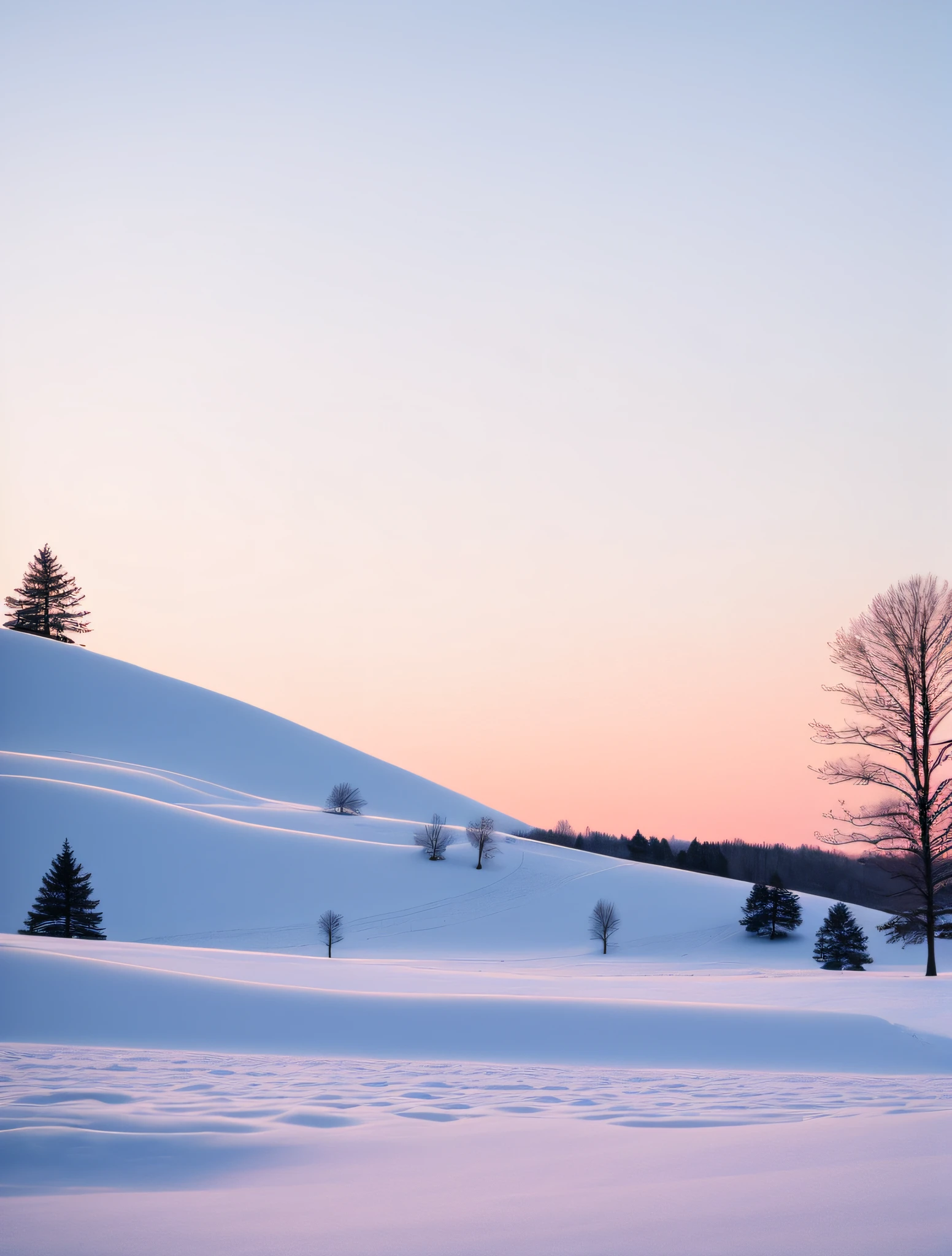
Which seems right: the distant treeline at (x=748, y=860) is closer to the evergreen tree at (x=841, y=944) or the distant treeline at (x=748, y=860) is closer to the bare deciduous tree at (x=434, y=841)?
the bare deciduous tree at (x=434, y=841)

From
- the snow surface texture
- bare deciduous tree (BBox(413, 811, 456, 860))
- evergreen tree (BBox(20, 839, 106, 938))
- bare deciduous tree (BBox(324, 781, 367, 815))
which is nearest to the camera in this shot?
the snow surface texture

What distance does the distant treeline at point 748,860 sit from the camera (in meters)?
71.1

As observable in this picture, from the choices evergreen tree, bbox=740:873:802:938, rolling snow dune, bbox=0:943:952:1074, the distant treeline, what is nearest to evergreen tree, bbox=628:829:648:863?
the distant treeline

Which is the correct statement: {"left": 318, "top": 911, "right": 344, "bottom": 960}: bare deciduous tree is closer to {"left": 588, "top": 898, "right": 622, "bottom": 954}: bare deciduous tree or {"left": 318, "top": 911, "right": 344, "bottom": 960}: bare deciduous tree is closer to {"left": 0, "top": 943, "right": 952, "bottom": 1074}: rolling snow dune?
{"left": 588, "top": 898, "right": 622, "bottom": 954}: bare deciduous tree

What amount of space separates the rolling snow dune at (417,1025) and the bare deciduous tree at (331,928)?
2189 cm

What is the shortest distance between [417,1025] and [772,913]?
118ft

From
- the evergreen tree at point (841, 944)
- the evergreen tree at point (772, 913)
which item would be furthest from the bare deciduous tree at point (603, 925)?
the evergreen tree at point (841, 944)

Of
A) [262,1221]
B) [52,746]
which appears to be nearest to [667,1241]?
[262,1221]

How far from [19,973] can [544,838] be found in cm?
6074

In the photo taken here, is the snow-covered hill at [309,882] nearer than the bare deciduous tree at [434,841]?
Yes

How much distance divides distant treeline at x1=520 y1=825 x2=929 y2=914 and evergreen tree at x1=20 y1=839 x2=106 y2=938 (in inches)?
1613

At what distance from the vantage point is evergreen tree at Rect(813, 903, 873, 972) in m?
36.0

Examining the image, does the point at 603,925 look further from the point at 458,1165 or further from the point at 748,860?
the point at 748,860

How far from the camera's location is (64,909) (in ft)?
92.0
